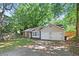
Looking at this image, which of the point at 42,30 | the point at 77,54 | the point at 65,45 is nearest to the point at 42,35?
the point at 42,30

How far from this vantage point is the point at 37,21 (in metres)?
1.75

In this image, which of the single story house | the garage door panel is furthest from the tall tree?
the garage door panel

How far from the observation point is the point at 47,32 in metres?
1.76

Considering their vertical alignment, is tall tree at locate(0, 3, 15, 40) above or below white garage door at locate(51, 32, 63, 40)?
above

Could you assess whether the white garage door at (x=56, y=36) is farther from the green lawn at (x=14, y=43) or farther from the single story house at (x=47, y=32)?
the green lawn at (x=14, y=43)

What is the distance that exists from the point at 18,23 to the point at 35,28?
152 millimetres

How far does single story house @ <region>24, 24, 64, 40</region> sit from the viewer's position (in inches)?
69.1

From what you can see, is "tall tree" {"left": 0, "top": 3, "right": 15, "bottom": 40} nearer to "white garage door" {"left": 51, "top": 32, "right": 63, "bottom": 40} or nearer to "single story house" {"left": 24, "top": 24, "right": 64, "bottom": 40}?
"single story house" {"left": 24, "top": 24, "right": 64, "bottom": 40}

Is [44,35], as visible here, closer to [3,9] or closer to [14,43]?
[14,43]

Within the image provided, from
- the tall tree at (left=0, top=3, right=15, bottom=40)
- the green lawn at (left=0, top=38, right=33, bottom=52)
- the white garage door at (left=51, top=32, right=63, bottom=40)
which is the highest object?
the tall tree at (left=0, top=3, right=15, bottom=40)

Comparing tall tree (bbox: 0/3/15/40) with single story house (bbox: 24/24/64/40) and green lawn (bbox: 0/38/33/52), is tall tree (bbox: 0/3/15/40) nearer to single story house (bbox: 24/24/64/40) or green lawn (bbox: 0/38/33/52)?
green lawn (bbox: 0/38/33/52)

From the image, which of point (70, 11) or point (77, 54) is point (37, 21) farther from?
point (77, 54)

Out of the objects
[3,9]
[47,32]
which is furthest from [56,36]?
[3,9]

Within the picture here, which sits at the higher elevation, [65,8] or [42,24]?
[65,8]
